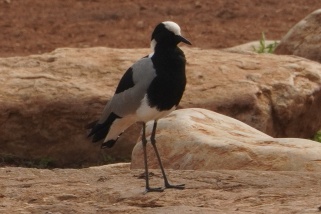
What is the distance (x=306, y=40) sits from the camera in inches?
458

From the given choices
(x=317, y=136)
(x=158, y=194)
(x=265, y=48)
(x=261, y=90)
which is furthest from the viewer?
(x=265, y=48)

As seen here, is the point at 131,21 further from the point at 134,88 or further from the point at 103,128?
the point at 134,88

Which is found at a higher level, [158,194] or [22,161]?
[158,194]

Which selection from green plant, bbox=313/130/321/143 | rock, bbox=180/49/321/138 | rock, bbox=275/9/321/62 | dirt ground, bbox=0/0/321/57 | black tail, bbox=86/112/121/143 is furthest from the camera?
dirt ground, bbox=0/0/321/57

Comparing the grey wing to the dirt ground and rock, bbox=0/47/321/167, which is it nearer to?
rock, bbox=0/47/321/167

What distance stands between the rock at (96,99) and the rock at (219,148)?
1329 mm

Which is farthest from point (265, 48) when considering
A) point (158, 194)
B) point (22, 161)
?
point (158, 194)

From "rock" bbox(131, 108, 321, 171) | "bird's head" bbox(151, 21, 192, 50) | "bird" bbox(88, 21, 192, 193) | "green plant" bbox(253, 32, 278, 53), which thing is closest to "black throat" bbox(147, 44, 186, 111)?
"bird" bbox(88, 21, 192, 193)

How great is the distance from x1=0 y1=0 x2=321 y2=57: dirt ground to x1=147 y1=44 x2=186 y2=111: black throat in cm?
718

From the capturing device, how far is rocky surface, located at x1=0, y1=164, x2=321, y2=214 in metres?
6.15

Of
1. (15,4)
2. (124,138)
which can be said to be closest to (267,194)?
(124,138)

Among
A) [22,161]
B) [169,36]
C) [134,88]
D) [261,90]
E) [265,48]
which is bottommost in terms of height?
[22,161]

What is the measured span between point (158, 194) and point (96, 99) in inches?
120

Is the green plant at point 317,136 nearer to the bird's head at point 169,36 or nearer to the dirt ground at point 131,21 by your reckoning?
the bird's head at point 169,36
